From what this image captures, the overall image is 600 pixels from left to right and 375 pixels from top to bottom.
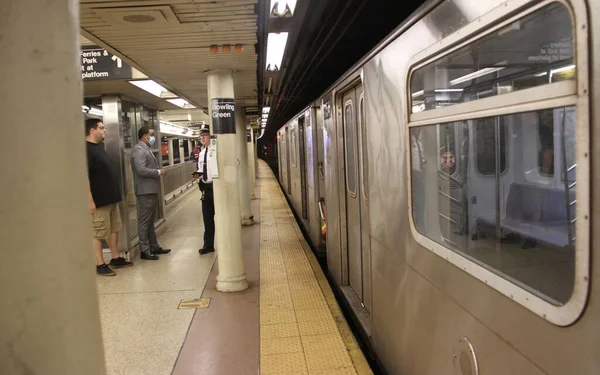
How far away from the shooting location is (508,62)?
1.76 metres

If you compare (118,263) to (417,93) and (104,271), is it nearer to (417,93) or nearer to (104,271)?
(104,271)

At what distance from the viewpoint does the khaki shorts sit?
18.4 ft

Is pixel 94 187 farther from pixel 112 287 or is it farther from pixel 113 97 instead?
pixel 113 97

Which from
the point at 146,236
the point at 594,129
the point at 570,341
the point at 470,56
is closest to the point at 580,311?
the point at 570,341

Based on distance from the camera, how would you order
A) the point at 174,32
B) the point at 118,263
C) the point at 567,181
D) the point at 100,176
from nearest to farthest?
the point at 567,181 < the point at 174,32 < the point at 100,176 < the point at 118,263

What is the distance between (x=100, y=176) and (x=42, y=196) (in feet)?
16.0

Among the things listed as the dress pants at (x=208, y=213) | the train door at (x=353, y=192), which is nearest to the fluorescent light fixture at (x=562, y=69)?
the train door at (x=353, y=192)

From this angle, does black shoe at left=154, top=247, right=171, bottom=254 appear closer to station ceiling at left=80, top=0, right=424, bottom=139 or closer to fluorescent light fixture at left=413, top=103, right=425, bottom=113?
station ceiling at left=80, top=0, right=424, bottom=139

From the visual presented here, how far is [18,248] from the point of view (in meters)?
1.00

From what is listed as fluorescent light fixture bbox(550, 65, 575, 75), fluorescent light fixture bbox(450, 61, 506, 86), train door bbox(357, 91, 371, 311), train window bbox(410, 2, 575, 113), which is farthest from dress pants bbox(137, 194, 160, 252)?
fluorescent light fixture bbox(550, 65, 575, 75)

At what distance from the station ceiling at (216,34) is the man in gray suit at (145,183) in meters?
0.76

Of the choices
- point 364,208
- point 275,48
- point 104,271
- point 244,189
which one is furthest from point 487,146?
point 244,189

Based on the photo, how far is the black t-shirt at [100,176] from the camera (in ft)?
18.0

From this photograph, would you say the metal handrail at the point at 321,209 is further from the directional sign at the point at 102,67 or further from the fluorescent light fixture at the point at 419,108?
the fluorescent light fixture at the point at 419,108
